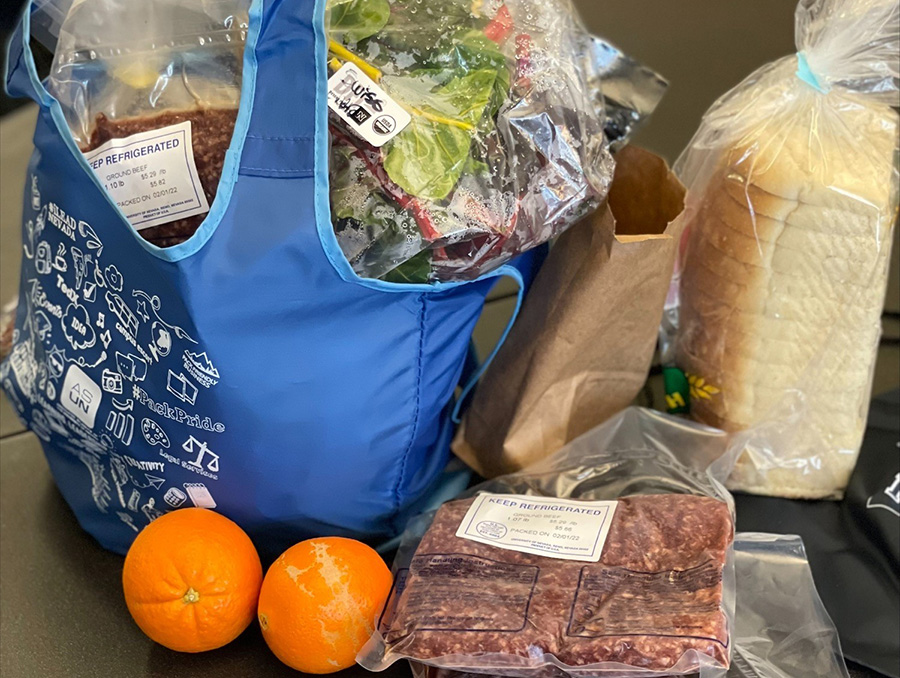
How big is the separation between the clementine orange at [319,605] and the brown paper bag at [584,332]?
0.22 metres

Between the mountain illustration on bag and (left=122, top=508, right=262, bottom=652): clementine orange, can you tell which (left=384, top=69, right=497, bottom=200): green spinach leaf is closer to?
the mountain illustration on bag

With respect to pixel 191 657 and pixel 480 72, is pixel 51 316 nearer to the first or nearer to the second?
pixel 191 657

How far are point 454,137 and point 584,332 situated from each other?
0.22m

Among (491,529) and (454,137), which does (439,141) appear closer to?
(454,137)

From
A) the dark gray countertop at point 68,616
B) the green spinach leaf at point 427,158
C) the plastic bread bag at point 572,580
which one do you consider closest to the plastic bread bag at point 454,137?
the green spinach leaf at point 427,158

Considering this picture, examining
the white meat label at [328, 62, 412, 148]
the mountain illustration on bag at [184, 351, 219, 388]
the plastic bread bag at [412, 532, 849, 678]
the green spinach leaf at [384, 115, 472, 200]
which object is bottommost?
the plastic bread bag at [412, 532, 849, 678]

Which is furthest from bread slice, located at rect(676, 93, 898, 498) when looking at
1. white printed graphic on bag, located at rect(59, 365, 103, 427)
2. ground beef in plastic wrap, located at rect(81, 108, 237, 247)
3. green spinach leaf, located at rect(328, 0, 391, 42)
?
white printed graphic on bag, located at rect(59, 365, 103, 427)

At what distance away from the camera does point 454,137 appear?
0.69 metres

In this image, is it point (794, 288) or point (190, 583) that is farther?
point (794, 288)

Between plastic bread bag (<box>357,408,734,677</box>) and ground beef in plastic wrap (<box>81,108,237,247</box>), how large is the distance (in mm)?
306

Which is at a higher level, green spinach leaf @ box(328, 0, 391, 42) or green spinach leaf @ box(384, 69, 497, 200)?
green spinach leaf @ box(328, 0, 391, 42)

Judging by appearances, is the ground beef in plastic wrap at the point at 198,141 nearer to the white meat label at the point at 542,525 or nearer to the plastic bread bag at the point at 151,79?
the plastic bread bag at the point at 151,79

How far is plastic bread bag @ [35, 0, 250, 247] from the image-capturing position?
0.69 meters

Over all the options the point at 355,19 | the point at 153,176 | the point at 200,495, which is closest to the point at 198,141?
the point at 153,176
